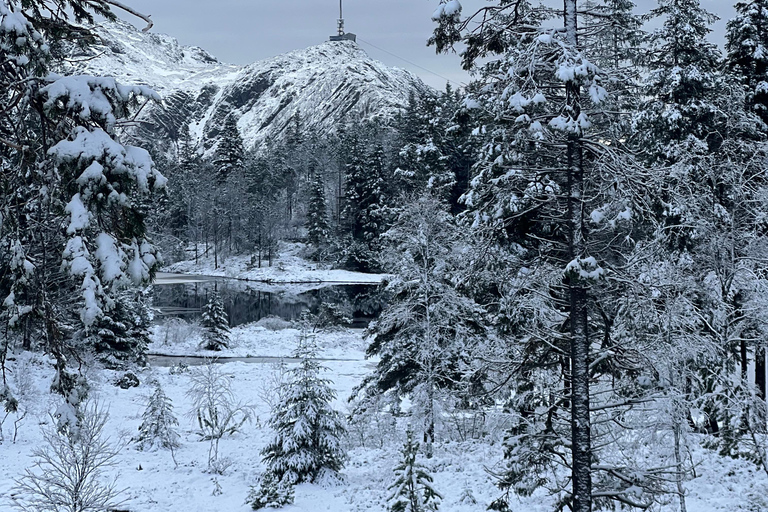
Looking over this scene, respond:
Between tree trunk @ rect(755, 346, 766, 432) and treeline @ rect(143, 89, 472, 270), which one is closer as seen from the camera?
tree trunk @ rect(755, 346, 766, 432)

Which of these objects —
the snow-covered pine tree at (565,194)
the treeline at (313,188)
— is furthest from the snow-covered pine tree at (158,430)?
the treeline at (313,188)

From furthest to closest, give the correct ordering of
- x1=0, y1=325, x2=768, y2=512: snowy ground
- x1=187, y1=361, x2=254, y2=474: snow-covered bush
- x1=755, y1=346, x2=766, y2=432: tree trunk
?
1. x1=187, y1=361, x2=254, y2=474: snow-covered bush
2. x1=0, y1=325, x2=768, y2=512: snowy ground
3. x1=755, y1=346, x2=766, y2=432: tree trunk

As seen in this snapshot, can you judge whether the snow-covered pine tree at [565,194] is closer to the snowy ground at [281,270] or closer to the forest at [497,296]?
the forest at [497,296]

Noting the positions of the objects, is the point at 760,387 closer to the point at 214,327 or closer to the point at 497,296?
the point at 497,296

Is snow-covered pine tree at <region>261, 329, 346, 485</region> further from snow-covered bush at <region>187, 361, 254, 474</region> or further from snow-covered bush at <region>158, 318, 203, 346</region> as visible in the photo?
snow-covered bush at <region>158, 318, 203, 346</region>

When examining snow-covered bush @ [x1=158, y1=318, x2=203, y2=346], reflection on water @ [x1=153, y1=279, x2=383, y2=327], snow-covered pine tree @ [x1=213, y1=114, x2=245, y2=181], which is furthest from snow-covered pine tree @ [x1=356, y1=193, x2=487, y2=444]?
snow-covered pine tree @ [x1=213, y1=114, x2=245, y2=181]

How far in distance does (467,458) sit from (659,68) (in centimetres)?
1437

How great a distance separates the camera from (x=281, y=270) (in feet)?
221

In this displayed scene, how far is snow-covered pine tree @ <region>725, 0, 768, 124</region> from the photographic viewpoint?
18.8m

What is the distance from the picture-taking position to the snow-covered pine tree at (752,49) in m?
18.8

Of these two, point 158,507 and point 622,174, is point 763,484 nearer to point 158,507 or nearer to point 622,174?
point 622,174

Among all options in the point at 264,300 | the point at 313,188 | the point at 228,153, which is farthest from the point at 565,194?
the point at 228,153

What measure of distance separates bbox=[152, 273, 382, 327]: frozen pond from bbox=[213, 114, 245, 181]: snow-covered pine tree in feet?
105

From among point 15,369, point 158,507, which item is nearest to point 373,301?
point 15,369
